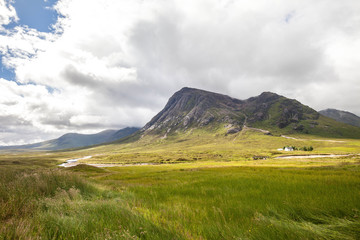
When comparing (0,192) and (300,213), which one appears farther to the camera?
(0,192)

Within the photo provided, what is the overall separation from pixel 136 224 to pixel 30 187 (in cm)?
677

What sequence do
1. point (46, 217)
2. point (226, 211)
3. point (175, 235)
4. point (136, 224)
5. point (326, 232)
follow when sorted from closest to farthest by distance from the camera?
point (326, 232), point (175, 235), point (136, 224), point (46, 217), point (226, 211)

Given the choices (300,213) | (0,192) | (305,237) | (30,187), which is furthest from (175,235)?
(30,187)

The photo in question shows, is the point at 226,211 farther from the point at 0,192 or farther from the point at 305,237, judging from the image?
the point at 0,192

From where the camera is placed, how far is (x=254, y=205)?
20.4ft

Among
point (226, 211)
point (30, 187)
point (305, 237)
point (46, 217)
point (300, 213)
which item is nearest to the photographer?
point (305, 237)

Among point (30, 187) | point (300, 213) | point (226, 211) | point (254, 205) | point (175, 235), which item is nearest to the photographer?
point (175, 235)

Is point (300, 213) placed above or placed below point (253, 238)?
below

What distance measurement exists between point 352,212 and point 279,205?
1.92 meters

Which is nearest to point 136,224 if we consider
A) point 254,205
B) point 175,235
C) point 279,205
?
point 175,235

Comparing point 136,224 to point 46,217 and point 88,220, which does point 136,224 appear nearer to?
point 88,220

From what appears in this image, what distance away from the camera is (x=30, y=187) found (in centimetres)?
738

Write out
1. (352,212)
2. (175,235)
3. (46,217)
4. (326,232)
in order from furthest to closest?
(352,212), (46,217), (175,235), (326,232)

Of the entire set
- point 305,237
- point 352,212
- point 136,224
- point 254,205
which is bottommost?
point 254,205
